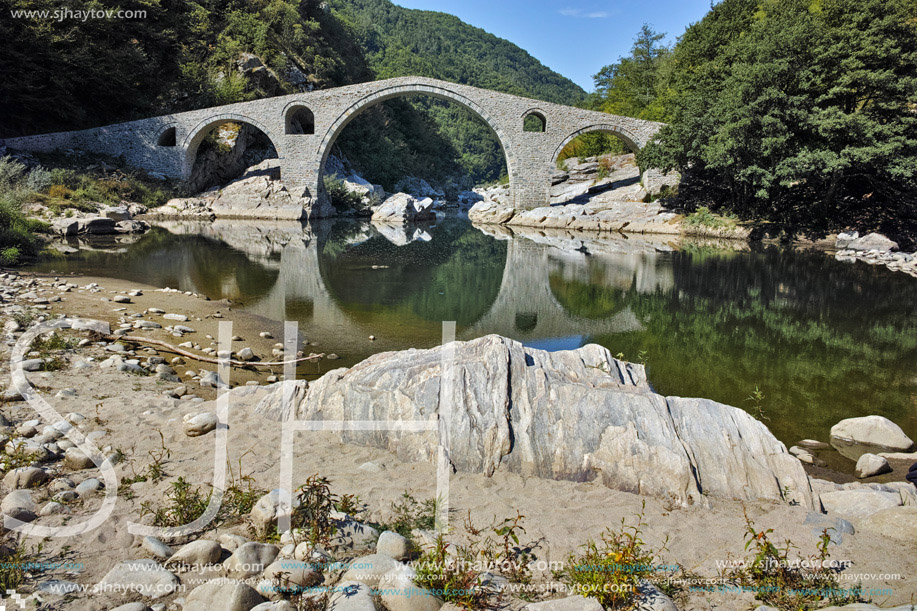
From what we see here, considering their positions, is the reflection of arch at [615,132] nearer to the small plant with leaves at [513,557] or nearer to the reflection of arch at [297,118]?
the reflection of arch at [297,118]

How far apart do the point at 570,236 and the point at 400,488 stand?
18.2 meters

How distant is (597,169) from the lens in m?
27.3

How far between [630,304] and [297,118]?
27.0 metres

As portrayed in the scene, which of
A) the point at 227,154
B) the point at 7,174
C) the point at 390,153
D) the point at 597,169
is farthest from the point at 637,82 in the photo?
the point at 7,174

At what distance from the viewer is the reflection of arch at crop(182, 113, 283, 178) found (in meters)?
25.0

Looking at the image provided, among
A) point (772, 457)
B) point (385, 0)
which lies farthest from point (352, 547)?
point (385, 0)

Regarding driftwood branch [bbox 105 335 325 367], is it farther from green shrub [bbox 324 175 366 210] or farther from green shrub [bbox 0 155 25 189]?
green shrub [bbox 324 175 366 210]

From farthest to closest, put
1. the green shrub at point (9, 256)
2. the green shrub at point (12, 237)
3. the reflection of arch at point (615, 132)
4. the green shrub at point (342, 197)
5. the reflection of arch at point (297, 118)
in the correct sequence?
the green shrub at point (342, 197), the reflection of arch at point (297, 118), the reflection of arch at point (615, 132), the green shrub at point (12, 237), the green shrub at point (9, 256)

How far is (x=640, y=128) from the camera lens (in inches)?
991

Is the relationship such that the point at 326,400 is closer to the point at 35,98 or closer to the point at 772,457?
the point at 772,457

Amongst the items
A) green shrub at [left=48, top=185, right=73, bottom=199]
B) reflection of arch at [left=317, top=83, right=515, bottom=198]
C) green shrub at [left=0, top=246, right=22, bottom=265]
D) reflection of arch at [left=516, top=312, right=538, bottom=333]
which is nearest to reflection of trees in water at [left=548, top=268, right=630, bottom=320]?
reflection of arch at [left=516, top=312, right=538, bottom=333]

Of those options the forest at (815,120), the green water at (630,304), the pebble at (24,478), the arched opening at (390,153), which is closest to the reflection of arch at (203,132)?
the arched opening at (390,153)

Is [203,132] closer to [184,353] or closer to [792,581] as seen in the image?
[184,353]

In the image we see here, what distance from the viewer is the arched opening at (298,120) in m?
25.9
